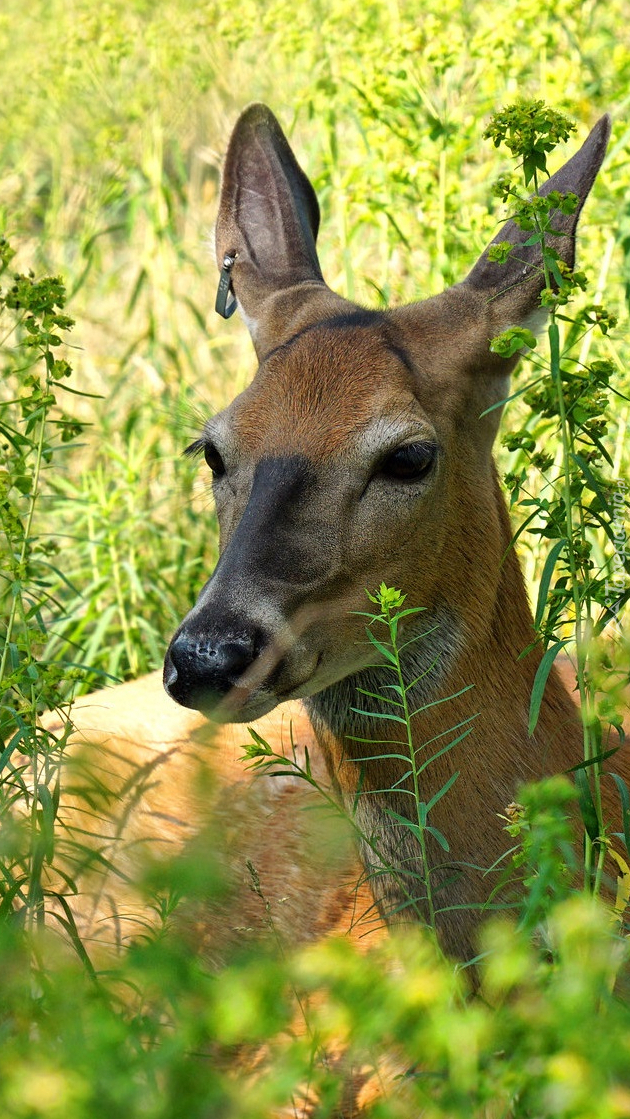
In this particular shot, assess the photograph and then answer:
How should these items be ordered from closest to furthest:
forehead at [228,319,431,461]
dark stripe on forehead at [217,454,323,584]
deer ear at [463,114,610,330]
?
dark stripe on forehead at [217,454,323,584], forehead at [228,319,431,461], deer ear at [463,114,610,330]

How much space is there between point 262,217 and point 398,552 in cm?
171

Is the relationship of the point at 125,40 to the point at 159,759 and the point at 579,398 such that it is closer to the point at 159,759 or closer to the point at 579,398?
the point at 159,759

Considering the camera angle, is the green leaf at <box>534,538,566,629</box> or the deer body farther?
the deer body

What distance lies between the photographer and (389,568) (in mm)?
3672

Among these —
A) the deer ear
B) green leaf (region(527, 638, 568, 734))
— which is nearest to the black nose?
green leaf (region(527, 638, 568, 734))

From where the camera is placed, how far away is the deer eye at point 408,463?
3.72 meters

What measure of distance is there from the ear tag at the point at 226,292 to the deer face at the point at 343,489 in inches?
12.6

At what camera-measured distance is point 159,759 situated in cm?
484

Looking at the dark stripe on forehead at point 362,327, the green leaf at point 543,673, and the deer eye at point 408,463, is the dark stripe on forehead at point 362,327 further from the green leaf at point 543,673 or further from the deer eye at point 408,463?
the green leaf at point 543,673

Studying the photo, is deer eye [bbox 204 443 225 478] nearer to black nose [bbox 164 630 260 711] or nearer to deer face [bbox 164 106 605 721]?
deer face [bbox 164 106 605 721]

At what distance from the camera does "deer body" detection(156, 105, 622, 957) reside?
3484 millimetres

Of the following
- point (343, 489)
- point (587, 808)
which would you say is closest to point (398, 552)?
point (343, 489)

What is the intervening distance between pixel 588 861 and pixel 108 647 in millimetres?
3641

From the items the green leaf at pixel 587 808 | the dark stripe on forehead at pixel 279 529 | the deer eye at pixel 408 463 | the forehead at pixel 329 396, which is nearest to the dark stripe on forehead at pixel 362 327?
the forehead at pixel 329 396
